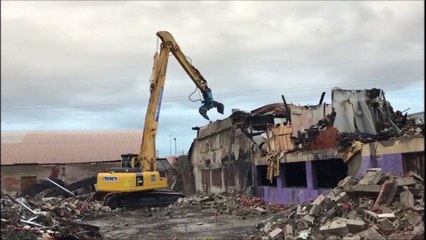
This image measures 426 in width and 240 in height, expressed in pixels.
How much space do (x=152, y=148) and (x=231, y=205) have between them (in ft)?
14.2

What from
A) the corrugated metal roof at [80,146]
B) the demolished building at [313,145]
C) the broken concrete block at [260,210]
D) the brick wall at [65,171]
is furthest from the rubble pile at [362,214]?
the corrugated metal roof at [80,146]

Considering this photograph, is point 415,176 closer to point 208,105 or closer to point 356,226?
point 356,226

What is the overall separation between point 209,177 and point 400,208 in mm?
18126

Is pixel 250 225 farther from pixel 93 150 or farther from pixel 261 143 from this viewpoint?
pixel 93 150

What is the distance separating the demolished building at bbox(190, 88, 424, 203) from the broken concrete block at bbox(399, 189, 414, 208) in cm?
90

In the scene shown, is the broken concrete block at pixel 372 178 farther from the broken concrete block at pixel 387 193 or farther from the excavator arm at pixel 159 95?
the excavator arm at pixel 159 95

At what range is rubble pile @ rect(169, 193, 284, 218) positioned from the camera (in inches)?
685

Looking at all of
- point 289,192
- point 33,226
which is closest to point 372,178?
point 289,192

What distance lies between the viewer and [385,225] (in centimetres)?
919

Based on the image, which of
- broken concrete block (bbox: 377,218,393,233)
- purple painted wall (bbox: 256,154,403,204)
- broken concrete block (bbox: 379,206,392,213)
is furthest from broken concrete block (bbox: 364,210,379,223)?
purple painted wall (bbox: 256,154,403,204)

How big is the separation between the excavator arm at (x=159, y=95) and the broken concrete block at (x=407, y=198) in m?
11.6

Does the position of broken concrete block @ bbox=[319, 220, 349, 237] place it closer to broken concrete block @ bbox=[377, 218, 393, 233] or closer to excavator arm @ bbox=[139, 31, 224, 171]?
broken concrete block @ bbox=[377, 218, 393, 233]

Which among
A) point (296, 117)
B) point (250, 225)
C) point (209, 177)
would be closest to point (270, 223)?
point (250, 225)

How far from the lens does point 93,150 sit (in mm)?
42906
